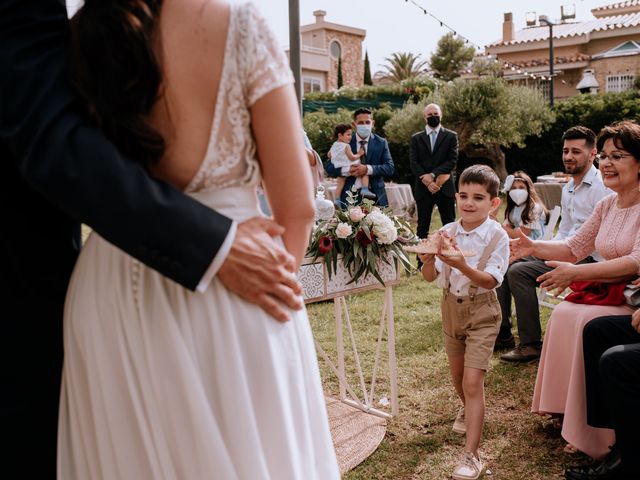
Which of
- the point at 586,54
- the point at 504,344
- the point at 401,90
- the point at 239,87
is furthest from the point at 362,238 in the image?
the point at 586,54

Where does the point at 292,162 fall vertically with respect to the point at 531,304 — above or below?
above

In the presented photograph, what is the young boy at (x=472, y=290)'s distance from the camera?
3.32 m

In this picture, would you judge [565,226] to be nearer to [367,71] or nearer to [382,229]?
[382,229]

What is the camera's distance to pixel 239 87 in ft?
4.07

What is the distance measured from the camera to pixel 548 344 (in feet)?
12.2

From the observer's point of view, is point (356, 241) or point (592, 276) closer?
point (592, 276)

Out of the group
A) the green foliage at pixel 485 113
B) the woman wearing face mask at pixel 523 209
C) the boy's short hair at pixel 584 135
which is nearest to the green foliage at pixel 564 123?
the green foliage at pixel 485 113

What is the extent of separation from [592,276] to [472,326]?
29.3 inches

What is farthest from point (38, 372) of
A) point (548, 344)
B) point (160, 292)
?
point (548, 344)

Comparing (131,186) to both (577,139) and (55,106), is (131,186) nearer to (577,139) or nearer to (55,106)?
(55,106)

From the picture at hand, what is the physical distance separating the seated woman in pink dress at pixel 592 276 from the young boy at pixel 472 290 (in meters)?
0.31

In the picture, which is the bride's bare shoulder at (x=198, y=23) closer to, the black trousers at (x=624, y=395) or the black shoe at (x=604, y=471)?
the black trousers at (x=624, y=395)

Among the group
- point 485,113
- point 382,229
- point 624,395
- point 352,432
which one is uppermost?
point 485,113

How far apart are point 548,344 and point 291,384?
2785mm
